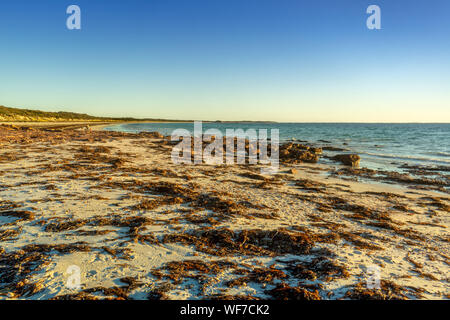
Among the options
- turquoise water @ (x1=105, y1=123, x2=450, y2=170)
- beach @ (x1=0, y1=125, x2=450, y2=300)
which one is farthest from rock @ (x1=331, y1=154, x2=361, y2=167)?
beach @ (x1=0, y1=125, x2=450, y2=300)

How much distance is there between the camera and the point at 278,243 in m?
4.61

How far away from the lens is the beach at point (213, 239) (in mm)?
3268

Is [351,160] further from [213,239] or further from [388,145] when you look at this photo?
[388,145]

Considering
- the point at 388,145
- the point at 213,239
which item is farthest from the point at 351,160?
the point at 388,145

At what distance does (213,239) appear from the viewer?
15.3ft

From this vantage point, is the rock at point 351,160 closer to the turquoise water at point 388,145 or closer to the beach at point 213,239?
the turquoise water at point 388,145

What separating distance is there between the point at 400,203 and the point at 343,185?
7.51 feet

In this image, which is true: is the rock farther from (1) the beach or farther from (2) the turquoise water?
(1) the beach

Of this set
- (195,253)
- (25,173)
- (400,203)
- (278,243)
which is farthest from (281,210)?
(25,173)

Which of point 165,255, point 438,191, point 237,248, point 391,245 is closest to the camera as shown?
point 165,255

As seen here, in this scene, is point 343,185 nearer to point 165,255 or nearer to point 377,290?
point 377,290

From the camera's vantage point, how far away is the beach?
10.7 ft

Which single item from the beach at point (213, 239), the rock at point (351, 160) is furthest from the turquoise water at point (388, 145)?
the beach at point (213, 239)

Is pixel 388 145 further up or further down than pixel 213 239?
further up
